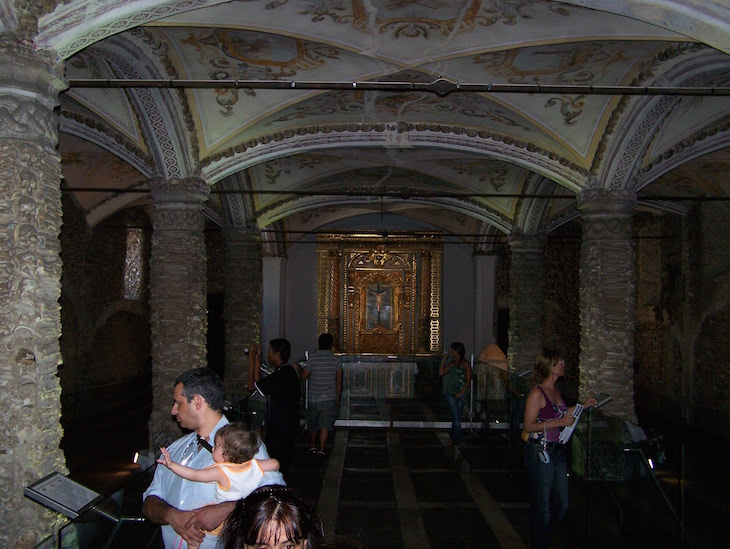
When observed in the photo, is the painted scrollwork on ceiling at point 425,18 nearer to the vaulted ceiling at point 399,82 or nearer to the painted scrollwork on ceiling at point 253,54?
the vaulted ceiling at point 399,82

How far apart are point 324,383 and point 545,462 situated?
4.20 m

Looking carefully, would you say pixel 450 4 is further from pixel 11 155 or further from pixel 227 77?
pixel 11 155

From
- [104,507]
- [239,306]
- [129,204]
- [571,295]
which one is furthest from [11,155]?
[571,295]

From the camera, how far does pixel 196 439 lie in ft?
10.3

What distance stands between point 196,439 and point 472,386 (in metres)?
8.15

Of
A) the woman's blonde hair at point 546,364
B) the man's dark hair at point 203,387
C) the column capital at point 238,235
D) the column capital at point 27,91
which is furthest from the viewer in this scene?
the column capital at point 238,235

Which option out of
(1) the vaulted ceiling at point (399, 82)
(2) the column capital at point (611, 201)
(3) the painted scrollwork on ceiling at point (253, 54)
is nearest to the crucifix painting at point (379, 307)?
(1) the vaulted ceiling at point (399, 82)

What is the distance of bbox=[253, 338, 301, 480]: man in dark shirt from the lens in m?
6.60

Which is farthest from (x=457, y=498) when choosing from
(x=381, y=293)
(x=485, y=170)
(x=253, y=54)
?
(x=381, y=293)

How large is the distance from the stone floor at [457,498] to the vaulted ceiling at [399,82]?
11.4ft

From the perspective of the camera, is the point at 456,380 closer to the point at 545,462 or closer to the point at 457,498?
the point at 457,498

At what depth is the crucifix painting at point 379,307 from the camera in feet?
70.7

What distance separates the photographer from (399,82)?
6031 mm

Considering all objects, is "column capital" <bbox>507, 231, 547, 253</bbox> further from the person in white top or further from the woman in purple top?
the person in white top
